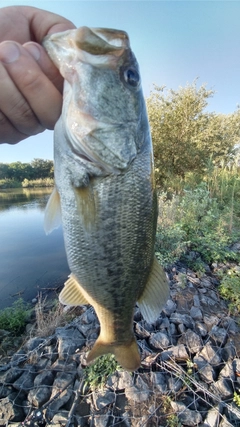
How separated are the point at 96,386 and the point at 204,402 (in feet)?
4.07

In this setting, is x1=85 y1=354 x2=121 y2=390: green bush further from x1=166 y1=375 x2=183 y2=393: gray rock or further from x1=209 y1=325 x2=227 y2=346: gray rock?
x1=209 y1=325 x2=227 y2=346: gray rock

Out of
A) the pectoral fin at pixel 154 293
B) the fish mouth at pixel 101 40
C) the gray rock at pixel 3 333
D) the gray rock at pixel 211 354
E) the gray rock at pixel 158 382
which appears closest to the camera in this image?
the fish mouth at pixel 101 40

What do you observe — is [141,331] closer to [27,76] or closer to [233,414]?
[233,414]

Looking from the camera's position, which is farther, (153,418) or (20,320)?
(20,320)

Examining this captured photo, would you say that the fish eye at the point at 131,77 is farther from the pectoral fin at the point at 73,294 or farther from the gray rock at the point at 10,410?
the gray rock at the point at 10,410

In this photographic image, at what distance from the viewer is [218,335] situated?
3680 millimetres

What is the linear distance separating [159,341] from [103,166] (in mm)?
2978

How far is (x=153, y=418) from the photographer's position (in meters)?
2.65

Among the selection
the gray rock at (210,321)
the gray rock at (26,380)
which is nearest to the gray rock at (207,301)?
the gray rock at (210,321)

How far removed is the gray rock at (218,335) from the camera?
3.61m

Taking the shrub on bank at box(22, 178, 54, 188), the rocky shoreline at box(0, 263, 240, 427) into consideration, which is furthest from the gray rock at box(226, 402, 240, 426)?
the shrub on bank at box(22, 178, 54, 188)

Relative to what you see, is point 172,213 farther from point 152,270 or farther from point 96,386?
point 152,270

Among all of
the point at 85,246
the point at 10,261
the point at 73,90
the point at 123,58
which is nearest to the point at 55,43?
the point at 73,90

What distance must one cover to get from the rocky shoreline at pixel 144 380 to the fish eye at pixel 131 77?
3.08 metres
